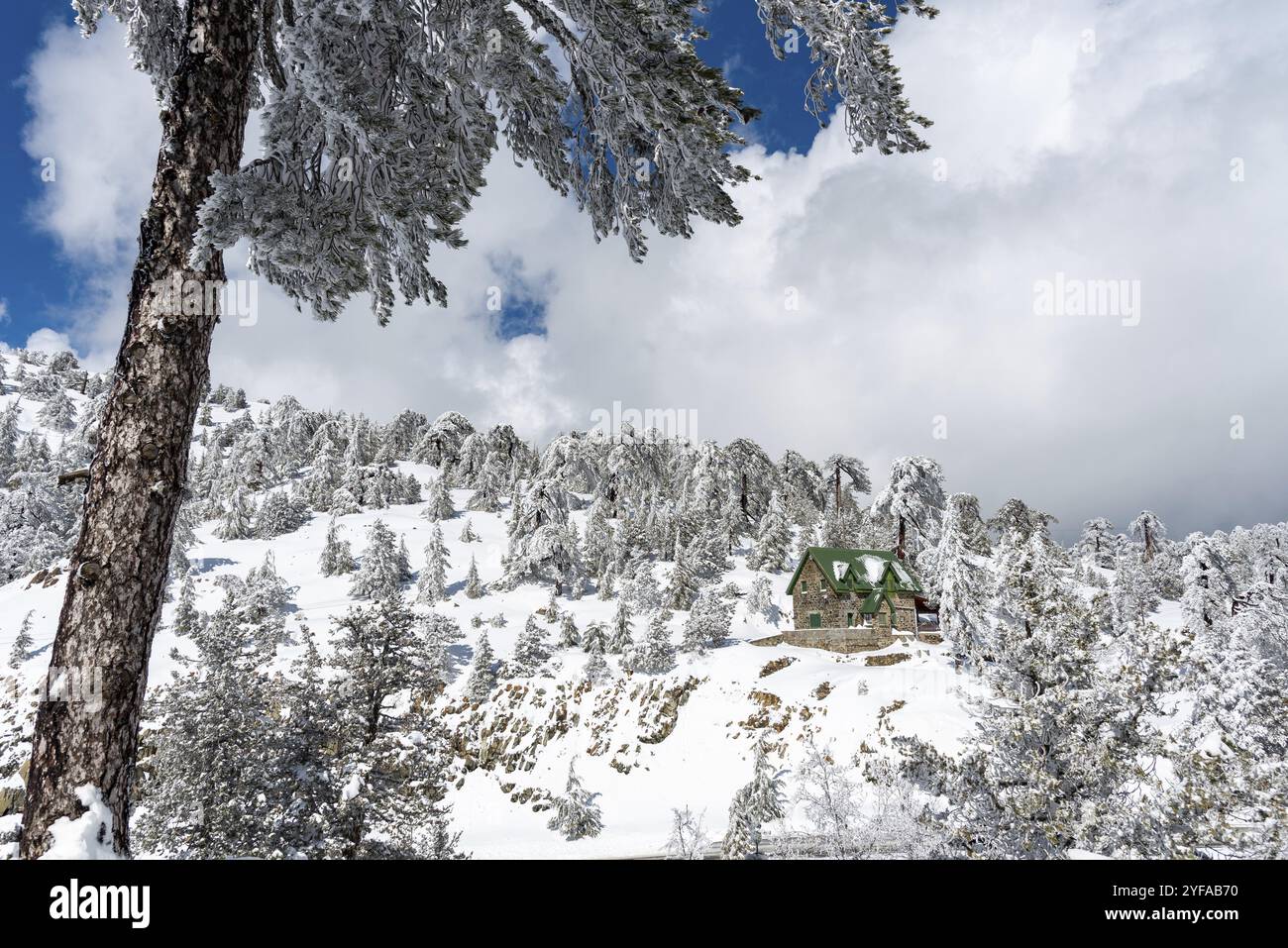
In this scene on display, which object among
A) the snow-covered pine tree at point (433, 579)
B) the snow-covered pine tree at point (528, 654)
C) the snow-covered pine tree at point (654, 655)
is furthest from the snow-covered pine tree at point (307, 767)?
the snow-covered pine tree at point (433, 579)

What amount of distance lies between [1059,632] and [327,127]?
12.2m

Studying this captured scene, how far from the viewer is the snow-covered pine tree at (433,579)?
130 ft

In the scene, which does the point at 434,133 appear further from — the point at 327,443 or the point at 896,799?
the point at 327,443

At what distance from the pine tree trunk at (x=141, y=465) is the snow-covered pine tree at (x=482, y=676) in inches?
1134

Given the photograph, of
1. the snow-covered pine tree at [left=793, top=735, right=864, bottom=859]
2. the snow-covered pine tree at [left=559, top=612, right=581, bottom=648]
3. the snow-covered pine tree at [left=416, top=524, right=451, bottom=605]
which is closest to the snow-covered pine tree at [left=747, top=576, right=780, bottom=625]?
the snow-covered pine tree at [left=559, top=612, right=581, bottom=648]

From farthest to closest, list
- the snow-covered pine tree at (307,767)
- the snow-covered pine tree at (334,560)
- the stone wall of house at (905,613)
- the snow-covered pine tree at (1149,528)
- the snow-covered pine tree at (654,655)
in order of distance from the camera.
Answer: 1. the snow-covered pine tree at (1149,528)
2. the snow-covered pine tree at (334,560)
3. the stone wall of house at (905,613)
4. the snow-covered pine tree at (654,655)
5. the snow-covered pine tree at (307,767)

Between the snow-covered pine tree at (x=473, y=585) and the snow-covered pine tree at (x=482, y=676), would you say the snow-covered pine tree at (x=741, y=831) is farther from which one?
the snow-covered pine tree at (x=473, y=585)

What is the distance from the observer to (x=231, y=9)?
451cm

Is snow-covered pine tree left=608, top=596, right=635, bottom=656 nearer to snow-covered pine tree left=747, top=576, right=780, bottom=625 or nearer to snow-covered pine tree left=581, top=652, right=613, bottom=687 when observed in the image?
snow-covered pine tree left=581, top=652, right=613, bottom=687

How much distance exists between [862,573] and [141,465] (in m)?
37.2

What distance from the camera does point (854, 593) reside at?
35.8 meters
